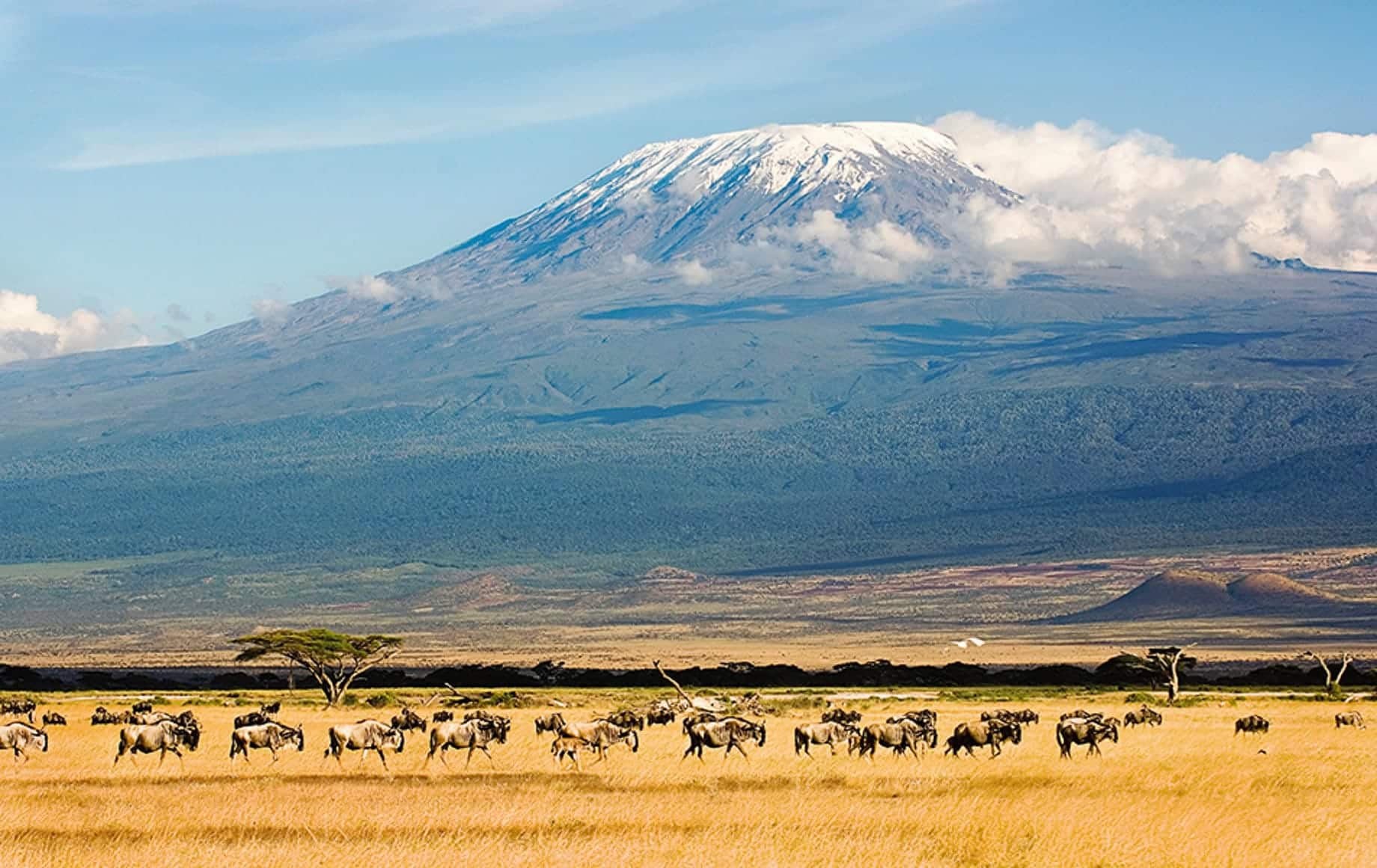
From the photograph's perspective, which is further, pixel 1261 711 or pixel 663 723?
pixel 1261 711

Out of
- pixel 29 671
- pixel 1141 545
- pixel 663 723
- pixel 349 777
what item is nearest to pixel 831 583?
pixel 1141 545

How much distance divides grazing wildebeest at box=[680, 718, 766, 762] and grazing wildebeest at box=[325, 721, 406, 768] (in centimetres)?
423

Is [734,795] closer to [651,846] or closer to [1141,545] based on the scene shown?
[651,846]

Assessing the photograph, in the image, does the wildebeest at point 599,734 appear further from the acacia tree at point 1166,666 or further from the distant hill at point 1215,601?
the distant hill at point 1215,601

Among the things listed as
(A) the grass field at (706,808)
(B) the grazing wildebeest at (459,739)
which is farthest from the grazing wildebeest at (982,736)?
(B) the grazing wildebeest at (459,739)

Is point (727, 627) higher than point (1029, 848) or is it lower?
lower

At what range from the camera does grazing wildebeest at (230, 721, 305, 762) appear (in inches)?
1163

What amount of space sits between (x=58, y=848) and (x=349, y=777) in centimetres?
760

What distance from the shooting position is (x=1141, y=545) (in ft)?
652

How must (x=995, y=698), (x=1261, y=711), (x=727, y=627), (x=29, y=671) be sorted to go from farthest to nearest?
(x=727, y=627) → (x=29, y=671) → (x=995, y=698) → (x=1261, y=711)

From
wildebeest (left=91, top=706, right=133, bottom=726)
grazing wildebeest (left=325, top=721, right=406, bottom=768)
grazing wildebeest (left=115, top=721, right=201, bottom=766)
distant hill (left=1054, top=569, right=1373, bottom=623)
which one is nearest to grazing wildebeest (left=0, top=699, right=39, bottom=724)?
wildebeest (left=91, top=706, right=133, bottom=726)

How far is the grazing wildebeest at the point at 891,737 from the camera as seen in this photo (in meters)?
30.0

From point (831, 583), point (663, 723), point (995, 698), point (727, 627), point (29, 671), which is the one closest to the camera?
point (663, 723)

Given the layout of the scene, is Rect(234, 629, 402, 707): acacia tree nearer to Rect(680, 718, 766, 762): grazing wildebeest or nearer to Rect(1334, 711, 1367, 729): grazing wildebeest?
Rect(680, 718, 766, 762): grazing wildebeest
